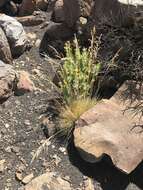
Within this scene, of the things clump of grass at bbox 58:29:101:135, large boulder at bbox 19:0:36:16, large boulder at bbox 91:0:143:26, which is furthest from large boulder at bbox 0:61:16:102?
large boulder at bbox 19:0:36:16

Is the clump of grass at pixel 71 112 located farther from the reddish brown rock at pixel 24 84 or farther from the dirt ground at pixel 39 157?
the reddish brown rock at pixel 24 84

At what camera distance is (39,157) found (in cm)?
444

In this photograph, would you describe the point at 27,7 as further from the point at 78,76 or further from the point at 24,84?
the point at 78,76

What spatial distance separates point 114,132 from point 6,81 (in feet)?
3.96

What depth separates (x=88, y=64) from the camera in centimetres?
474

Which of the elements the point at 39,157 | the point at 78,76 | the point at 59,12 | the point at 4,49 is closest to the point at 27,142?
the point at 39,157

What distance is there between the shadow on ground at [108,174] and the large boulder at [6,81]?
0.97 meters

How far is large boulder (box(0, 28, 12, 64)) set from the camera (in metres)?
5.18

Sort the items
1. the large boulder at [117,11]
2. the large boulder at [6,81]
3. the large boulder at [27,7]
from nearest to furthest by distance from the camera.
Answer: the large boulder at [6,81], the large boulder at [117,11], the large boulder at [27,7]

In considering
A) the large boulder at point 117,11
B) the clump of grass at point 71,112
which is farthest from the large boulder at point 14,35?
the clump of grass at point 71,112

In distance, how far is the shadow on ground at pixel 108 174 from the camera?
4254 mm

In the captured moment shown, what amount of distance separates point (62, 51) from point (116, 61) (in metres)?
0.88

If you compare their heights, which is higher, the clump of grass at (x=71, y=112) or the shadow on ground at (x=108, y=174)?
the clump of grass at (x=71, y=112)

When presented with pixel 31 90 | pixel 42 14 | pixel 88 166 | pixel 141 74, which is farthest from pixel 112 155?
pixel 42 14
